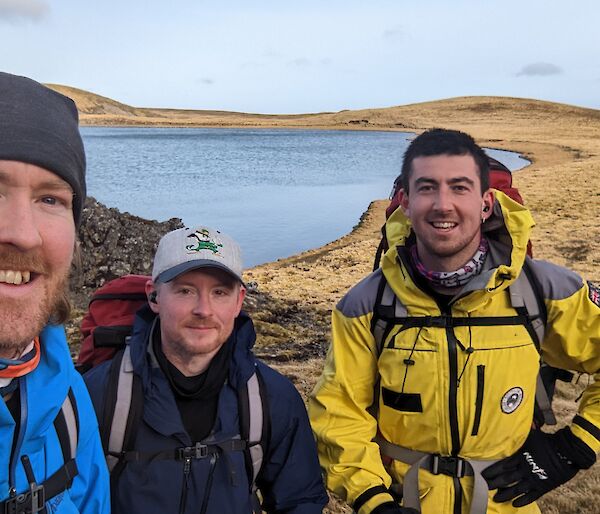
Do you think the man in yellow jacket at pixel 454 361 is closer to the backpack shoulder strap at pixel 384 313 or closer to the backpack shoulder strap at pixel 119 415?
the backpack shoulder strap at pixel 384 313

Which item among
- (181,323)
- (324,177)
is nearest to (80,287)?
(181,323)

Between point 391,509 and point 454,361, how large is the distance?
0.82 meters

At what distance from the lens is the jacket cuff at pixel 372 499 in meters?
2.93

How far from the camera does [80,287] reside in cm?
888

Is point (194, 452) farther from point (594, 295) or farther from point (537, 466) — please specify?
point (594, 295)

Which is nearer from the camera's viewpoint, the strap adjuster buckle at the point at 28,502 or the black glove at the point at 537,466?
the strap adjuster buckle at the point at 28,502

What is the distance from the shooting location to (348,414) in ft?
10.2

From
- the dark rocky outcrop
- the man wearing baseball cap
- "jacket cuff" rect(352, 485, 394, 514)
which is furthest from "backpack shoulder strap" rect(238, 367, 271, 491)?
the dark rocky outcrop

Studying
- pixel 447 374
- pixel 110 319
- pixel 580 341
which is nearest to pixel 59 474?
pixel 110 319

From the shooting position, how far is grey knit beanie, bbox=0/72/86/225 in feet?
6.23

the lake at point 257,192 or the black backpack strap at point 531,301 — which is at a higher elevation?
the black backpack strap at point 531,301

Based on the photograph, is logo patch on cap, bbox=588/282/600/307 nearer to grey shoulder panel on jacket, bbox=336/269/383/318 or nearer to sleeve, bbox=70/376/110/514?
grey shoulder panel on jacket, bbox=336/269/383/318

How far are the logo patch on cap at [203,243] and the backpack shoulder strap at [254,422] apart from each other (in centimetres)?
68

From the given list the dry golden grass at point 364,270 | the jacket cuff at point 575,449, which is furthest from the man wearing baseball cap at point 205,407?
the dry golden grass at point 364,270
